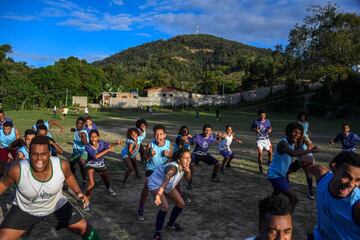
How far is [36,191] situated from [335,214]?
9.87ft

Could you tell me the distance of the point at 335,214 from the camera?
2.90 m

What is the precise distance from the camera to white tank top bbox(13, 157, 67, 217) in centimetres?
389

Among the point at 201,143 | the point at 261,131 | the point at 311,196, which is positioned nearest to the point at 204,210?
the point at 201,143

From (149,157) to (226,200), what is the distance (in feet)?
6.72

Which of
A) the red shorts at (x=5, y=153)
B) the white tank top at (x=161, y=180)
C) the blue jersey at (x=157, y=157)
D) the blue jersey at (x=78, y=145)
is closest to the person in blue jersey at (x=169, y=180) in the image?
the white tank top at (x=161, y=180)

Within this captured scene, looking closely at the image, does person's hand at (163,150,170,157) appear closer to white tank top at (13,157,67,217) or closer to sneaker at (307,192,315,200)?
white tank top at (13,157,67,217)

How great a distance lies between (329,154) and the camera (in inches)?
555

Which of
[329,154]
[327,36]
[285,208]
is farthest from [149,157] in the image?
[327,36]

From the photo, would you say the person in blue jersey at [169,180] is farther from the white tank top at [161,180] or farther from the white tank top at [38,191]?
the white tank top at [38,191]

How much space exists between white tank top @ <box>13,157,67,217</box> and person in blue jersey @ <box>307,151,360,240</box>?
278cm

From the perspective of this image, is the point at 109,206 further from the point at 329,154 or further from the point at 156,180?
the point at 329,154

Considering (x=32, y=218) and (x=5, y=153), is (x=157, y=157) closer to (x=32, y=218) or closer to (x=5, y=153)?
(x=32, y=218)

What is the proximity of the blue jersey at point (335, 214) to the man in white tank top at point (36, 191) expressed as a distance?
2751mm

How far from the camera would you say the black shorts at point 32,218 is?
3887 mm
